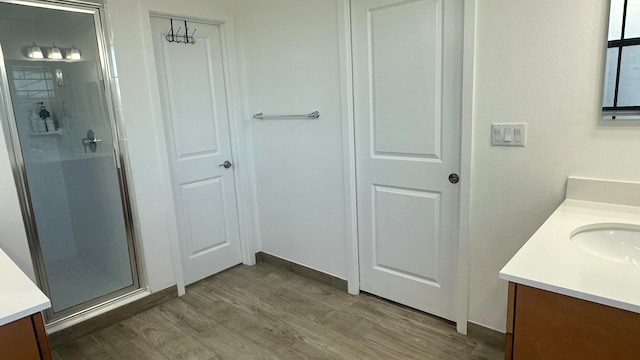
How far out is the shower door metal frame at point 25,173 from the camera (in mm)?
2088

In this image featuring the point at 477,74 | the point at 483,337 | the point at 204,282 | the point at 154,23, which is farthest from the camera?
the point at 204,282

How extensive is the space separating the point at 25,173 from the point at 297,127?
1652mm

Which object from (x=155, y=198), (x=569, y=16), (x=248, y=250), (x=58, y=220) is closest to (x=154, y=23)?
(x=155, y=198)

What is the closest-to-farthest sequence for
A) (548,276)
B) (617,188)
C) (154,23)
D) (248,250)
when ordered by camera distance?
(548,276) < (617,188) < (154,23) < (248,250)

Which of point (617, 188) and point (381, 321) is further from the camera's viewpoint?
point (381, 321)

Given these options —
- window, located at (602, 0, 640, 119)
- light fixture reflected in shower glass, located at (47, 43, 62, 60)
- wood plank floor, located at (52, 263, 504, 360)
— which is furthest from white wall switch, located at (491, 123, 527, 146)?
light fixture reflected in shower glass, located at (47, 43, 62, 60)

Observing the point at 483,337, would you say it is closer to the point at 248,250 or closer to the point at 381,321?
the point at 381,321

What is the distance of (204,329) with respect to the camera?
2428 millimetres

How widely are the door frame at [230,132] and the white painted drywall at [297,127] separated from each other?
0.08 m

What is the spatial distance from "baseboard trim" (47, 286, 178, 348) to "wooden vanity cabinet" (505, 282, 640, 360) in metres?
2.31

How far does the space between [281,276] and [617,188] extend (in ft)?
7.40

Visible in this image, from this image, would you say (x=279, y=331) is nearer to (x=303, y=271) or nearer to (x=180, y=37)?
(x=303, y=271)

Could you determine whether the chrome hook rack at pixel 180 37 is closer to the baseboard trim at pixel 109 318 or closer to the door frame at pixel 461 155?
the door frame at pixel 461 155

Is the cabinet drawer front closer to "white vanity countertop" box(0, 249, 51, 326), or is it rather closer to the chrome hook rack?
"white vanity countertop" box(0, 249, 51, 326)
